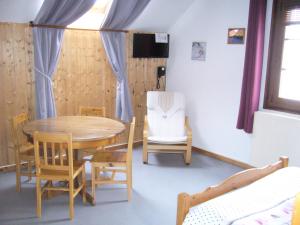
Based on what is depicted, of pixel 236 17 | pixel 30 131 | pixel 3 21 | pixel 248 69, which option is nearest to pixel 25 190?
pixel 30 131

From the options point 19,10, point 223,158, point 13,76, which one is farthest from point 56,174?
point 223,158

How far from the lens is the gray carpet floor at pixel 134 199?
118 inches

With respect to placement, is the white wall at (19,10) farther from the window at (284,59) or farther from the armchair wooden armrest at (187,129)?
the window at (284,59)

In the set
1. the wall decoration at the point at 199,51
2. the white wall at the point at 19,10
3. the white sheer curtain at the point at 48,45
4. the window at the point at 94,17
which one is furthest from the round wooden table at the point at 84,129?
the wall decoration at the point at 199,51

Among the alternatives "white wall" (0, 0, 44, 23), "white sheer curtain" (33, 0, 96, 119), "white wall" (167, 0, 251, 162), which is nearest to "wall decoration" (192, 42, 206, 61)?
"white wall" (167, 0, 251, 162)

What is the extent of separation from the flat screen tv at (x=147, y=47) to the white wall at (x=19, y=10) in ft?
5.02

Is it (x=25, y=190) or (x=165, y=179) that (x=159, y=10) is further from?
(x=25, y=190)

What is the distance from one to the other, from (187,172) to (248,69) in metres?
1.48

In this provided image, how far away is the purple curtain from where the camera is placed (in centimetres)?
388

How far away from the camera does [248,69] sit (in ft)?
13.2

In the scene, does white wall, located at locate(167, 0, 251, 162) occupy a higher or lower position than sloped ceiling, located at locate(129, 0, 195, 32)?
lower

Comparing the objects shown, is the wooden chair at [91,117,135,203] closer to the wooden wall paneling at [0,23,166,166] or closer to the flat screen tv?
the wooden wall paneling at [0,23,166,166]

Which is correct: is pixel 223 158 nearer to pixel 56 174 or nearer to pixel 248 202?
pixel 56 174

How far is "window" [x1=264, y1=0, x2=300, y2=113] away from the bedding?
2038 mm
